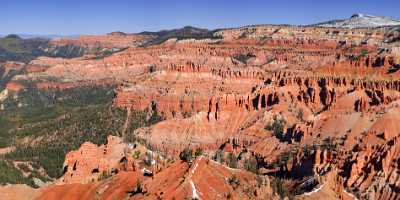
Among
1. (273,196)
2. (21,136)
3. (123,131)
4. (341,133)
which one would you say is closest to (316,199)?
(273,196)

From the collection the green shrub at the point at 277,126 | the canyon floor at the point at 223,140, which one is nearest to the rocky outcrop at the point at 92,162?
the canyon floor at the point at 223,140

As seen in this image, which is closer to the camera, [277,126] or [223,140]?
[277,126]

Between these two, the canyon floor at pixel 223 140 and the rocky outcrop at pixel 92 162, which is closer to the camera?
the canyon floor at pixel 223 140

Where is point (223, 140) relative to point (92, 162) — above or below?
below

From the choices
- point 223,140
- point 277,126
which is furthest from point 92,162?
point 277,126

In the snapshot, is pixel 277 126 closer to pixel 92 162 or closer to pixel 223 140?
pixel 223 140

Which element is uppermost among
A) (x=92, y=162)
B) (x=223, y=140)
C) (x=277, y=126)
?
(x=92, y=162)

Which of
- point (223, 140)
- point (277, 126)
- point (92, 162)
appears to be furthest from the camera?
point (223, 140)

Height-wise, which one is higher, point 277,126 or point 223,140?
point 277,126

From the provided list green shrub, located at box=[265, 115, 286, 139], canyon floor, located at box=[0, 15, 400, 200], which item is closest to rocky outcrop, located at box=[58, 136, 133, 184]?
canyon floor, located at box=[0, 15, 400, 200]

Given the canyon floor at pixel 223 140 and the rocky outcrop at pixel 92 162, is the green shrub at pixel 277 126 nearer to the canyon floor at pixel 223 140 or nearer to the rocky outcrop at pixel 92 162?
the canyon floor at pixel 223 140

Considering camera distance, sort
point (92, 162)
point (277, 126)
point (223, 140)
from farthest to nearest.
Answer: point (223, 140)
point (277, 126)
point (92, 162)

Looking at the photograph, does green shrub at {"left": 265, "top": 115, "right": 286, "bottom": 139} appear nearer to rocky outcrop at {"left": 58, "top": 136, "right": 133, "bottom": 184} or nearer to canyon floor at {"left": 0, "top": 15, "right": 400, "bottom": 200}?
canyon floor at {"left": 0, "top": 15, "right": 400, "bottom": 200}
